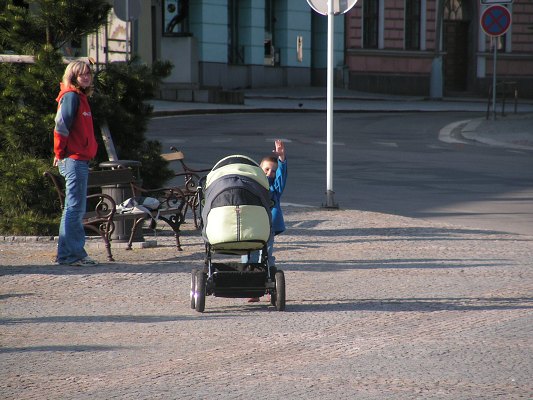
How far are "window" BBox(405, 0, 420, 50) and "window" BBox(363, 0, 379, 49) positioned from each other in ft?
4.63

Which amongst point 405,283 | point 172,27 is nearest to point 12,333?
point 405,283

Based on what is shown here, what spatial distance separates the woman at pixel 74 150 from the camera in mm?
10656

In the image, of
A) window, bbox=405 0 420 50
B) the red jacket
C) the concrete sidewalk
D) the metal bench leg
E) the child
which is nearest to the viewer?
the child

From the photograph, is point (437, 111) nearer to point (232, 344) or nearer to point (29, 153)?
point (29, 153)

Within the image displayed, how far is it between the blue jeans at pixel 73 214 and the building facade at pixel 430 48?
41.1 m

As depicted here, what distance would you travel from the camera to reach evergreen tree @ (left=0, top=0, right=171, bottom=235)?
12664mm

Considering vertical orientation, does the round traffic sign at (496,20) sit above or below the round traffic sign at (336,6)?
below

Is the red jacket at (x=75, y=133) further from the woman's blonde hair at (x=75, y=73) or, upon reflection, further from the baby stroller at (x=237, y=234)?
the baby stroller at (x=237, y=234)

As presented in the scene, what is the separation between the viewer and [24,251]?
11.7 meters

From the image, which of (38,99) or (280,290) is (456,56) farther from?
(280,290)

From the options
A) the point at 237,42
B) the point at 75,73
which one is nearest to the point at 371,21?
the point at 237,42

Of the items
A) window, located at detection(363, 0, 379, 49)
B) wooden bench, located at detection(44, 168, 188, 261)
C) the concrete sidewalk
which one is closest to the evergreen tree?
wooden bench, located at detection(44, 168, 188, 261)

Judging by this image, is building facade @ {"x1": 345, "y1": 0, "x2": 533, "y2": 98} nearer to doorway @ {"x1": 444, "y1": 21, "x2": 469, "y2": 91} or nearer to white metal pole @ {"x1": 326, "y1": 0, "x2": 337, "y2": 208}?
doorway @ {"x1": 444, "y1": 21, "x2": 469, "y2": 91}

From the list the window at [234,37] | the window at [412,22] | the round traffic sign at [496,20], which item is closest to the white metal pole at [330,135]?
the round traffic sign at [496,20]
